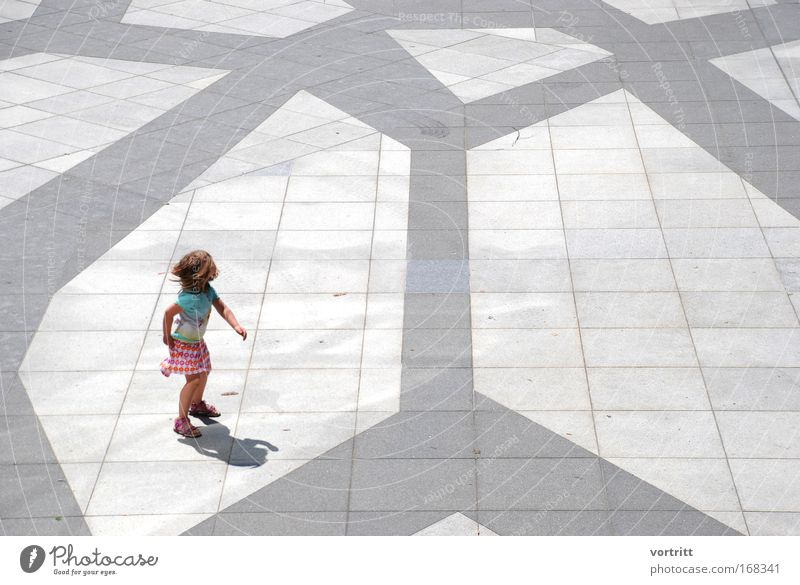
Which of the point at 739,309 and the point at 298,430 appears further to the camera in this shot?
the point at 739,309

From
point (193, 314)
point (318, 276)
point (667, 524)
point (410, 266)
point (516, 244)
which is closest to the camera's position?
point (667, 524)

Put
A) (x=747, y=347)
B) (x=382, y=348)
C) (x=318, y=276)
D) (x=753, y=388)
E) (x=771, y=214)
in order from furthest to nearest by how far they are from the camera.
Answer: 1. (x=771, y=214)
2. (x=318, y=276)
3. (x=382, y=348)
4. (x=747, y=347)
5. (x=753, y=388)

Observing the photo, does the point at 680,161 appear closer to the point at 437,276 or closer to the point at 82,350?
the point at 437,276

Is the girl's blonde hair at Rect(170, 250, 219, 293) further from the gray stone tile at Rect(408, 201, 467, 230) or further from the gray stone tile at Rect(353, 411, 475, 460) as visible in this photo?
the gray stone tile at Rect(408, 201, 467, 230)

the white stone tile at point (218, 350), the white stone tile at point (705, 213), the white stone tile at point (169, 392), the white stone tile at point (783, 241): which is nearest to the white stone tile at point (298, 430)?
the white stone tile at point (169, 392)

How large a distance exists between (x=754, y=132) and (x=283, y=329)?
7.27 meters

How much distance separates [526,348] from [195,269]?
10.8 feet

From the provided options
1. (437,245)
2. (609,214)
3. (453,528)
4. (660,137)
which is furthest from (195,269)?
(660,137)

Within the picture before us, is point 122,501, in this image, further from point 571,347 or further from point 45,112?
point 45,112

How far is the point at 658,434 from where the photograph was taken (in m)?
8.80

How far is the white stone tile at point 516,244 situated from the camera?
1142 cm

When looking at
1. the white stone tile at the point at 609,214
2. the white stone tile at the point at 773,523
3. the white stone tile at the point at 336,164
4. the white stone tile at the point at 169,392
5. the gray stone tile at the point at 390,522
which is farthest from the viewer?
the white stone tile at the point at 336,164

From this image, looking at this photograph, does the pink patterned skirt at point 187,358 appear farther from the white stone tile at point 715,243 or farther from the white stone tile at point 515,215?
the white stone tile at point 715,243

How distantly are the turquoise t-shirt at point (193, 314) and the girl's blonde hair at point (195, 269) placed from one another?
0.31ft
